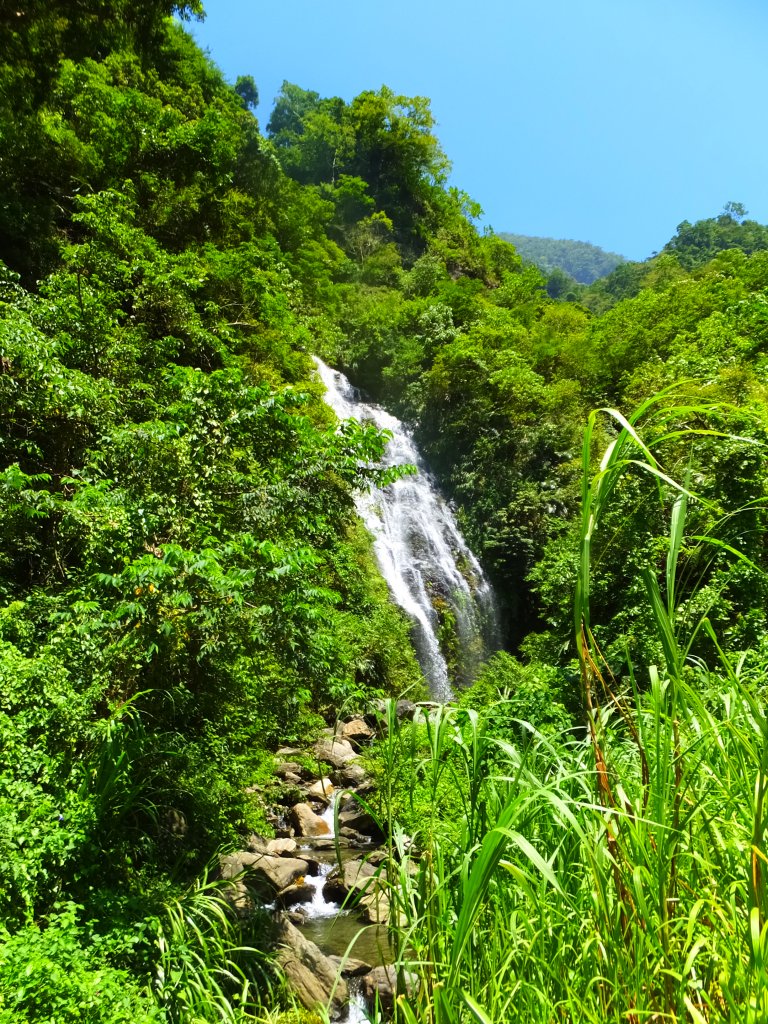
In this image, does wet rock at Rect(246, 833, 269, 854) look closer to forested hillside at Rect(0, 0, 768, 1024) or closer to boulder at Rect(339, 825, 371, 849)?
forested hillside at Rect(0, 0, 768, 1024)

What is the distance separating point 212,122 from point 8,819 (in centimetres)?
1155

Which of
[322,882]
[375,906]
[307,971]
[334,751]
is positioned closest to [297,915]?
[322,882]

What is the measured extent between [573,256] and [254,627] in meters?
142

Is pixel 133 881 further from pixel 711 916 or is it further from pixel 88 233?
pixel 88 233

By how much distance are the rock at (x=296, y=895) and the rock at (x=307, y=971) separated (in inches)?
49.9

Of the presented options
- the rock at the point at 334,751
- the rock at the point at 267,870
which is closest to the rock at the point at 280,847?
the rock at the point at 267,870

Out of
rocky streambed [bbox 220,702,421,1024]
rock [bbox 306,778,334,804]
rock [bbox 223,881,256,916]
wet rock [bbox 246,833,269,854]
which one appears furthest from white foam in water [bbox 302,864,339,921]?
rock [bbox 306,778,334,804]

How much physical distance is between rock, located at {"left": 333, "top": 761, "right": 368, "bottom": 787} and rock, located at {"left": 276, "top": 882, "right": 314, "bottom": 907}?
67.6 inches

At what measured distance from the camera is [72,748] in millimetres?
3619

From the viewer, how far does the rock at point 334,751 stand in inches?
311

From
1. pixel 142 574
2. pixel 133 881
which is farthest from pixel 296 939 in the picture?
pixel 142 574

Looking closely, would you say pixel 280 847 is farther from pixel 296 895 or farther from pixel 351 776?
pixel 351 776

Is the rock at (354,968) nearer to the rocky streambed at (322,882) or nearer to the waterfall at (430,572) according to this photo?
the rocky streambed at (322,882)

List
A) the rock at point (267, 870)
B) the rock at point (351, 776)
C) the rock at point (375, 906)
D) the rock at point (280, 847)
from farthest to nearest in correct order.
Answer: the rock at point (351, 776) → the rock at point (280, 847) → the rock at point (267, 870) → the rock at point (375, 906)
